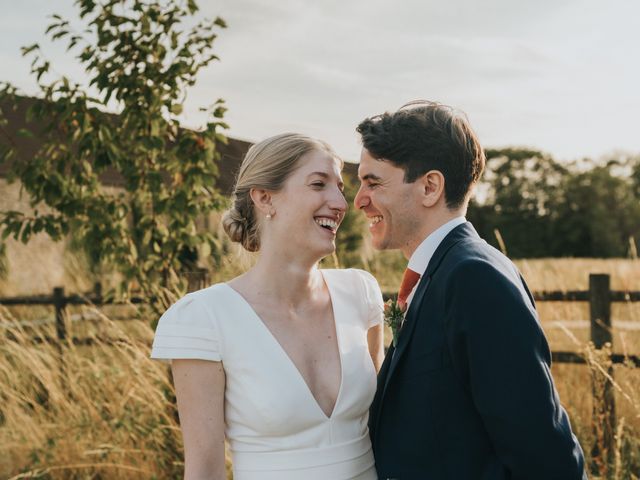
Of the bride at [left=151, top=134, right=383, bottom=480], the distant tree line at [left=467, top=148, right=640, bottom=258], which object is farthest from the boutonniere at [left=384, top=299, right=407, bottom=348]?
the distant tree line at [left=467, top=148, right=640, bottom=258]

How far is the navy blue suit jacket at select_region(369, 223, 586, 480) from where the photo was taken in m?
1.91

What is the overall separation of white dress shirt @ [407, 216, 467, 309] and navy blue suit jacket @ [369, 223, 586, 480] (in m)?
0.07

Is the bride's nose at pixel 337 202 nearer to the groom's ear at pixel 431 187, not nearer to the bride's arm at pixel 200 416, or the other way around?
the groom's ear at pixel 431 187

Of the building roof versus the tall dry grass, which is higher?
the building roof

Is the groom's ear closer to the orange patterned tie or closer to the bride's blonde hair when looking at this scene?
the orange patterned tie

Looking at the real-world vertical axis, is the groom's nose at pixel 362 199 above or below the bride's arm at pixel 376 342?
above

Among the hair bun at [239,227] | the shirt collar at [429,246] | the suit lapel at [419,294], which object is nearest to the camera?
the suit lapel at [419,294]

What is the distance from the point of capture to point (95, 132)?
5.11 m

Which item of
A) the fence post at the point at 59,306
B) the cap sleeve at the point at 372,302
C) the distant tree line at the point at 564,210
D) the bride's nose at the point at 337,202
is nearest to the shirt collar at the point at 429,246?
the bride's nose at the point at 337,202

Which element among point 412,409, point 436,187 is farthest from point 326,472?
point 436,187

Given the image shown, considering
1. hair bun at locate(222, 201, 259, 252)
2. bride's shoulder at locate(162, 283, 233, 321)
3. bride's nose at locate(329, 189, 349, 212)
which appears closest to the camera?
bride's shoulder at locate(162, 283, 233, 321)

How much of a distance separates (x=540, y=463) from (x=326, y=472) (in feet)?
3.11

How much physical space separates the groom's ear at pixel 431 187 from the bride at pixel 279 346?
16.3 inches

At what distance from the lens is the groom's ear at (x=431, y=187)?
2402mm
